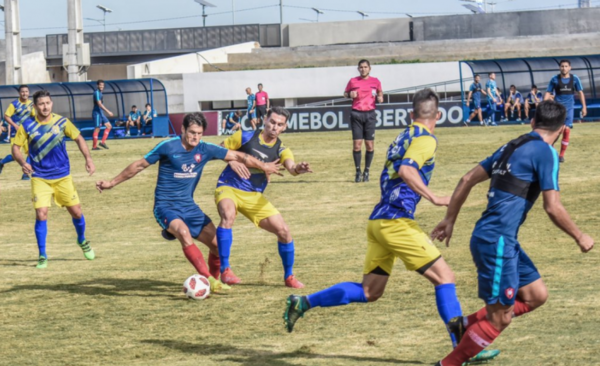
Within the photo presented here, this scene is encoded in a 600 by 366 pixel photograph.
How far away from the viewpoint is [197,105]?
157 feet

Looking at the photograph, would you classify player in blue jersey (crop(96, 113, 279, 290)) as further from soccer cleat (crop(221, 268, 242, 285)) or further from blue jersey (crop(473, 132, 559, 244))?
blue jersey (crop(473, 132, 559, 244))

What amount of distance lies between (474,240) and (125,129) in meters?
30.5

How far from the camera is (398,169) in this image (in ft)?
22.3

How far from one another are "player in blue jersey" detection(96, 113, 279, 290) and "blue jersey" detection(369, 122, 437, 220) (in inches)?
112

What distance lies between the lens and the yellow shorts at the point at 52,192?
12062mm

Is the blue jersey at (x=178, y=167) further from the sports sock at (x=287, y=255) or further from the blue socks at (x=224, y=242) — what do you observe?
the sports sock at (x=287, y=255)

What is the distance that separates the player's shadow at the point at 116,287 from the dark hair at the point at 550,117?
15.8 feet

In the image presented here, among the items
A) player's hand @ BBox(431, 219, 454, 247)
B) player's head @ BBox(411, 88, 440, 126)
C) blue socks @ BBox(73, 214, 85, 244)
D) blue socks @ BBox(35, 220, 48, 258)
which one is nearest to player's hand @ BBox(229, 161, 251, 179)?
player's head @ BBox(411, 88, 440, 126)

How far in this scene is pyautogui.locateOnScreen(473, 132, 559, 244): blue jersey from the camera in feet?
19.3

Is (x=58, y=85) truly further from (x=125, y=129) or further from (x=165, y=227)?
(x=165, y=227)

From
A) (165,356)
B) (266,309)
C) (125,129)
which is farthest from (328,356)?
(125,129)

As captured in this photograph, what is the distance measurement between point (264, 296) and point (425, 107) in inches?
131

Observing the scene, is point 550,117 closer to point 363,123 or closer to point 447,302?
point 447,302

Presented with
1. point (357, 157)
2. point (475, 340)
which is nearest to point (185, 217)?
point (475, 340)
